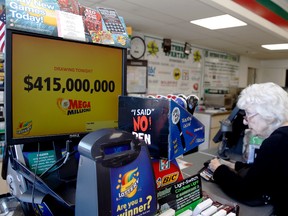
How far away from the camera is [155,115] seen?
78cm

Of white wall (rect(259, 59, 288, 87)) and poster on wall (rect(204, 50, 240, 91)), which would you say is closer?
poster on wall (rect(204, 50, 240, 91))

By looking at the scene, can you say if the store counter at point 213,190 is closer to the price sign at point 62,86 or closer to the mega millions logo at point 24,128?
the price sign at point 62,86

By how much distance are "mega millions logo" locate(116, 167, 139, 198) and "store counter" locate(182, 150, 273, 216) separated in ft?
1.25

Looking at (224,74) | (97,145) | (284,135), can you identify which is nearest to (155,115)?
(97,145)

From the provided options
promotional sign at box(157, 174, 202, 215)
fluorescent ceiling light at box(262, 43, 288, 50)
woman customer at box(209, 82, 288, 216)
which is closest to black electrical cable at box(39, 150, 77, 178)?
promotional sign at box(157, 174, 202, 215)

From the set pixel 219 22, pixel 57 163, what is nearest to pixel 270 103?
pixel 57 163

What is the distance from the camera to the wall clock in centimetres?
400

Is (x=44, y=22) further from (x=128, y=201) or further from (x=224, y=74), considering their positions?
(x=224, y=74)

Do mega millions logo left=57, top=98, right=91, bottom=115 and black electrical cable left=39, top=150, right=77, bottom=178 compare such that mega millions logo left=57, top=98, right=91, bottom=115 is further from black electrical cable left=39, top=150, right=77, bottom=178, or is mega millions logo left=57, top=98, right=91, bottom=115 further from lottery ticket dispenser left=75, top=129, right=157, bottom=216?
lottery ticket dispenser left=75, top=129, right=157, bottom=216

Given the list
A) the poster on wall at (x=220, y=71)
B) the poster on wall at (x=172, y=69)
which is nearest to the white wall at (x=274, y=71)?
the poster on wall at (x=220, y=71)

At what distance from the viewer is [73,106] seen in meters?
0.85

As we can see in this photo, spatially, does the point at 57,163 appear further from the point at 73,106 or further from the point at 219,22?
the point at 219,22

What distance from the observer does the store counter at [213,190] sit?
41.6 inches

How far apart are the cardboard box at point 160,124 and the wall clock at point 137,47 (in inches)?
128
